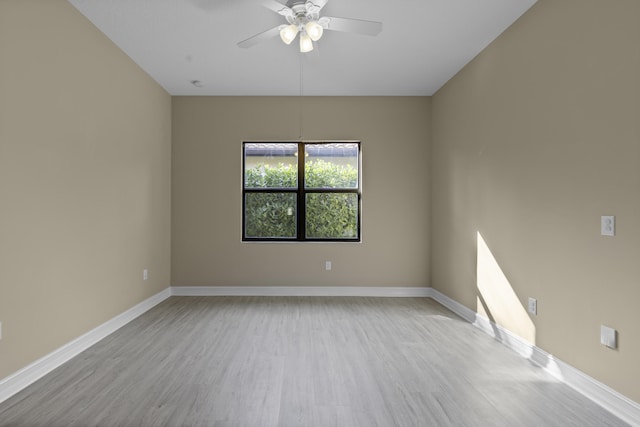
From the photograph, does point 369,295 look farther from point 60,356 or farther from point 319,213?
point 60,356

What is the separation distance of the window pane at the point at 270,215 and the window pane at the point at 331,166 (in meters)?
0.40

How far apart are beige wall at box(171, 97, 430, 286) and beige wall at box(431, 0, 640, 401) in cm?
113

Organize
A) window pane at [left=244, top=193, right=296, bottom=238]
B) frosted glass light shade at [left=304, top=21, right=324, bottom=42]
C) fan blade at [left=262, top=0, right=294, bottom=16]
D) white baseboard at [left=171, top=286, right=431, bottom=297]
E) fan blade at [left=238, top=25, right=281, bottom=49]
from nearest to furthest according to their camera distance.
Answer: fan blade at [left=262, top=0, right=294, bottom=16], frosted glass light shade at [left=304, top=21, right=324, bottom=42], fan blade at [left=238, top=25, right=281, bottom=49], white baseboard at [left=171, top=286, right=431, bottom=297], window pane at [left=244, top=193, right=296, bottom=238]

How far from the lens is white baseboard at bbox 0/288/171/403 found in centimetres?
Answer: 224

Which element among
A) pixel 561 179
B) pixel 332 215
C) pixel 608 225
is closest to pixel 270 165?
pixel 332 215

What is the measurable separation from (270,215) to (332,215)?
0.85 meters

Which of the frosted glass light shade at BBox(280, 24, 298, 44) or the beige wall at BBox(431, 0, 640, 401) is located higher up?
the frosted glass light shade at BBox(280, 24, 298, 44)

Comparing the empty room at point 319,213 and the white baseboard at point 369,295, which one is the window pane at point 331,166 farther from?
the white baseboard at point 369,295

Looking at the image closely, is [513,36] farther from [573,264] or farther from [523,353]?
[523,353]

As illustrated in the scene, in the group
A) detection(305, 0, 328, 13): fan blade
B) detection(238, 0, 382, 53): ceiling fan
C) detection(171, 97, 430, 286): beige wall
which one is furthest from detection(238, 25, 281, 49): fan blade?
detection(171, 97, 430, 286): beige wall

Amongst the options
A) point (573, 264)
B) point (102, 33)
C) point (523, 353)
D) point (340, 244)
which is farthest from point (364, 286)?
point (102, 33)

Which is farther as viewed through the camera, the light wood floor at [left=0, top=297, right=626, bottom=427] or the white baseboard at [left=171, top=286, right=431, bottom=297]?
the white baseboard at [left=171, top=286, right=431, bottom=297]

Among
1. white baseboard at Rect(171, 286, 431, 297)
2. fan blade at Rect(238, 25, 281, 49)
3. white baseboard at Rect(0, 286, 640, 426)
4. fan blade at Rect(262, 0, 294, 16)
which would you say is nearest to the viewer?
white baseboard at Rect(0, 286, 640, 426)

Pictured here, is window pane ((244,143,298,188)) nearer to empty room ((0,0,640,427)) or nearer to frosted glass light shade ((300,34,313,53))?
empty room ((0,0,640,427))
